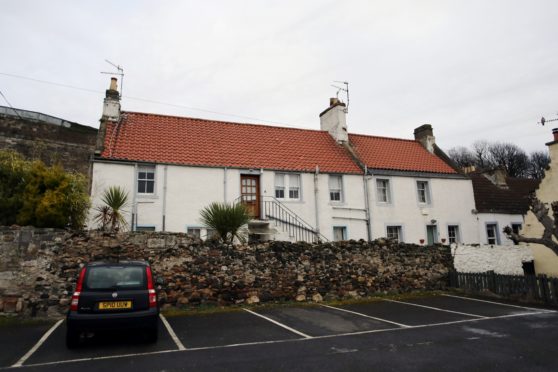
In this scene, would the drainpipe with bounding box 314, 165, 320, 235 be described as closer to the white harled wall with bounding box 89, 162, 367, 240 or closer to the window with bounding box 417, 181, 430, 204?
the white harled wall with bounding box 89, 162, 367, 240

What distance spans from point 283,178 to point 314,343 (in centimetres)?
1251

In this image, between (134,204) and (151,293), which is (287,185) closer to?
(134,204)

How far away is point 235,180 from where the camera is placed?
18.8 meters

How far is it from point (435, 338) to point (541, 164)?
209 ft

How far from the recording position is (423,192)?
23.1m

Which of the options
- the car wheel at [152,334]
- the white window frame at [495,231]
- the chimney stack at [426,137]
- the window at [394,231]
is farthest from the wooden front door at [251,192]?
the white window frame at [495,231]

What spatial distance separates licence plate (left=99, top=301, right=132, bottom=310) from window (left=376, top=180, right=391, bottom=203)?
16508 millimetres

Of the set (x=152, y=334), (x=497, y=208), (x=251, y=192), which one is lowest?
(x=152, y=334)

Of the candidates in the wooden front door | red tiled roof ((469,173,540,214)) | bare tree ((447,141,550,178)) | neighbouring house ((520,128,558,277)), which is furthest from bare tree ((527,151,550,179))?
the wooden front door

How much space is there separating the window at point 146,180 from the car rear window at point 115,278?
9.39m

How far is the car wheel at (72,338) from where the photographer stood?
7547mm

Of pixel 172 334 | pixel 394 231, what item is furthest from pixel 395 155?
pixel 172 334

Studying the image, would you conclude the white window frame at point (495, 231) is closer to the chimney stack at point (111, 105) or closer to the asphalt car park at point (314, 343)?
the asphalt car park at point (314, 343)

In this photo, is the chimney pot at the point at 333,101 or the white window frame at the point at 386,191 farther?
the chimney pot at the point at 333,101
